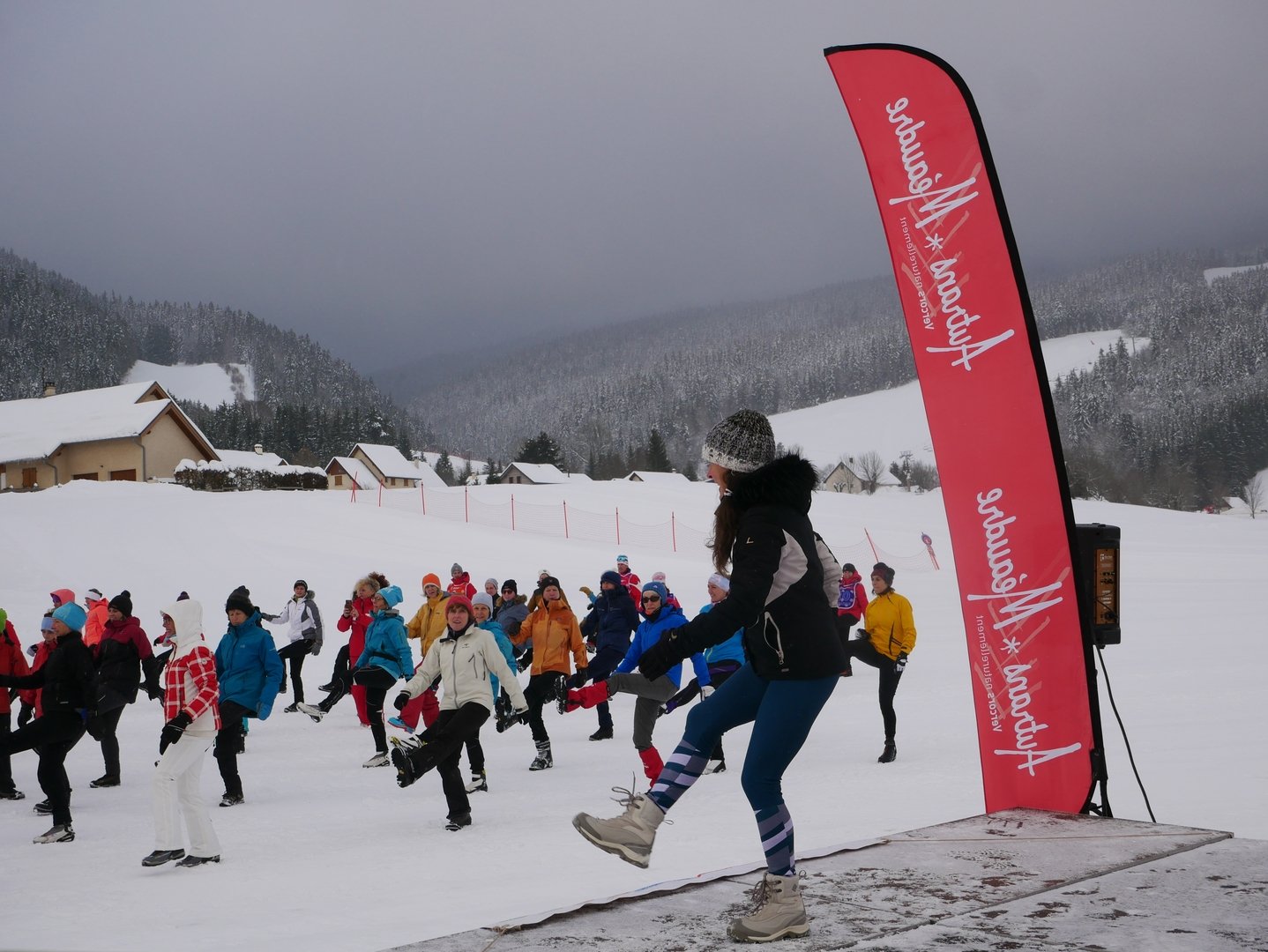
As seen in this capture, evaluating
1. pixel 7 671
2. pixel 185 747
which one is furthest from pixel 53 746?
pixel 7 671

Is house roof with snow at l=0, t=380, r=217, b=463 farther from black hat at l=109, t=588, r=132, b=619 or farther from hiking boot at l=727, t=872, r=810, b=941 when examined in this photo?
hiking boot at l=727, t=872, r=810, b=941

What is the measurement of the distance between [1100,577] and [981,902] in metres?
2.65

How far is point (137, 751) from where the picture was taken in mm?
11766

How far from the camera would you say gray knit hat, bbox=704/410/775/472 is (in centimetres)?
385

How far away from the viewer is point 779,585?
3672 mm

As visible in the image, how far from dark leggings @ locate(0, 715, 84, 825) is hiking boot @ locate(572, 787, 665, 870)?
18.5ft

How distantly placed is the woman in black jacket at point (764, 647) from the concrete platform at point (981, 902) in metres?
0.24

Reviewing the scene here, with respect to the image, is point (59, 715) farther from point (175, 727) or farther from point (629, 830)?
point (629, 830)

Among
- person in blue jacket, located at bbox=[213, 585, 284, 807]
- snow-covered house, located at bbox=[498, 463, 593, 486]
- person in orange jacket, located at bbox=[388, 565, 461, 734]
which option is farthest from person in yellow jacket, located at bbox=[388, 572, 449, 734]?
snow-covered house, located at bbox=[498, 463, 593, 486]

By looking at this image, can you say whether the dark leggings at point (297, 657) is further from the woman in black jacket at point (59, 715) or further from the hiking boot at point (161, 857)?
the hiking boot at point (161, 857)

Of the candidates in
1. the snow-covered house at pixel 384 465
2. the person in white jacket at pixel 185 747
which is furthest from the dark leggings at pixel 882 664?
the snow-covered house at pixel 384 465

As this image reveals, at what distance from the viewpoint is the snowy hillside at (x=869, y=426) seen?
16825 centimetres

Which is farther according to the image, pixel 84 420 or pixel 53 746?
pixel 84 420

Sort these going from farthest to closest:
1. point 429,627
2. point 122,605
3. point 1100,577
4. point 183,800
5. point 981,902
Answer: point 429,627
point 122,605
point 183,800
point 1100,577
point 981,902
